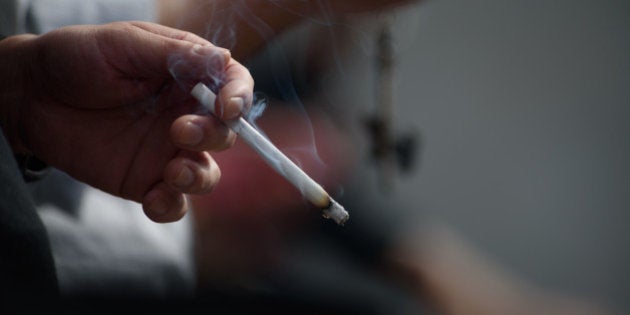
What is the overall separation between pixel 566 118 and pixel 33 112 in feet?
3.03

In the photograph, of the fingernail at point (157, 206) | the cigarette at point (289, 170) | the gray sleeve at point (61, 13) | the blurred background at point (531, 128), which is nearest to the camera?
the cigarette at point (289, 170)

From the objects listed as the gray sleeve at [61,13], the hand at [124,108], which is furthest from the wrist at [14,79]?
the gray sleeve at [61,13]

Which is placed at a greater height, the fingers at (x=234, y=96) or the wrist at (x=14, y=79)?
the fingers at (x=234, y=96)

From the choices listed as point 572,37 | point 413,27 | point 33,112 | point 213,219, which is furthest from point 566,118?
point 33,112

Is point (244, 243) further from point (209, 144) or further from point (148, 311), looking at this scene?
point (209, 144)

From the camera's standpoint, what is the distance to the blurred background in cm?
106

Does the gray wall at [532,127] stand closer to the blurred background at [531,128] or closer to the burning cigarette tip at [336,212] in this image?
the blurred background at [531,128]

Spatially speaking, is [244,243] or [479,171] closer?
[244,243]

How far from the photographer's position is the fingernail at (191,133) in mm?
438

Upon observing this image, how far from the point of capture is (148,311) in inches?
31.7

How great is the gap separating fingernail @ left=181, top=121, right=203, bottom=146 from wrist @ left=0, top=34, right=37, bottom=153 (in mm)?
180

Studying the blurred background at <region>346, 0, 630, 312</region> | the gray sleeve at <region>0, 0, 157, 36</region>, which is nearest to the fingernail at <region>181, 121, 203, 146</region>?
the gray sleeve at <region>0, 0, 157, 36</region>

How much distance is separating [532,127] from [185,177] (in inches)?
31.7

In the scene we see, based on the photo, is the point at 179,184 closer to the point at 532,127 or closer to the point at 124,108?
the point at 124,108
